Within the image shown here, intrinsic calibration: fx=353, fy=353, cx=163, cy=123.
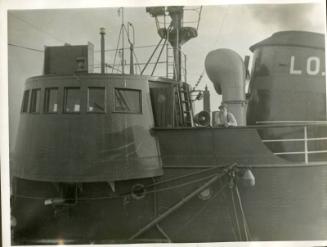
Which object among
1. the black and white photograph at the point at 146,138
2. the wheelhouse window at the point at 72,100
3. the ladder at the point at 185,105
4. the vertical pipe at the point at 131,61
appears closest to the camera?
the black and white photograph at the point at 146,138

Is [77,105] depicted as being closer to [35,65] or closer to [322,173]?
[35,65]

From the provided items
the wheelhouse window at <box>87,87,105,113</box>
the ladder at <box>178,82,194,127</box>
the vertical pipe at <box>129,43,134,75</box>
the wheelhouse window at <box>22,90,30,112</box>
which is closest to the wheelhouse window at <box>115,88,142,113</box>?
the wheelhouse window at <box>87,87,105,113</box>

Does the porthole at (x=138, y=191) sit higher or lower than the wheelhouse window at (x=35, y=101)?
lower

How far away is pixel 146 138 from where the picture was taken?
11.8 ft

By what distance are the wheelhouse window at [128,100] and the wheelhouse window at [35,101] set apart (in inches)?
32.7

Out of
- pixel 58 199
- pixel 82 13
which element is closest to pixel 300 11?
pixel 82 13

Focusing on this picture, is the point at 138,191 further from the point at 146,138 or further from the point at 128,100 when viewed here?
the point at 128,100

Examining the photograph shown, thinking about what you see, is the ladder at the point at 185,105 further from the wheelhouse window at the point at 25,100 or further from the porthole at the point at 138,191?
the wheelhouse window at the point at 25,100

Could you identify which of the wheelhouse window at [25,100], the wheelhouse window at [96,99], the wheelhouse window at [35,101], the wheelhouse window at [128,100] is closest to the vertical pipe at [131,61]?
the wheelhouse window at [128,100]

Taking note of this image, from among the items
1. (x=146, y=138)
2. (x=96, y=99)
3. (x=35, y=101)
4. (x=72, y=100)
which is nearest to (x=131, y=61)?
(x=96, y=99)

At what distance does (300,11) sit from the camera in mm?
3180

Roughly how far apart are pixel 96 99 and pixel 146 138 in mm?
654

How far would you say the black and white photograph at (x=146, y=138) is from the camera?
3158 millimetres

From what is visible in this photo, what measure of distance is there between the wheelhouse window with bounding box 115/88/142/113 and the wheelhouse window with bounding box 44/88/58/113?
63cm
